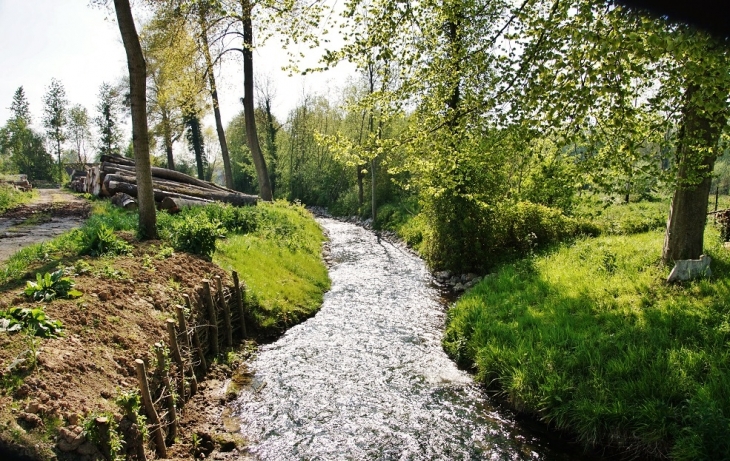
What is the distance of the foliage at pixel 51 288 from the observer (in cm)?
674

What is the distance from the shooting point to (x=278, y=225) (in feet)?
64.2

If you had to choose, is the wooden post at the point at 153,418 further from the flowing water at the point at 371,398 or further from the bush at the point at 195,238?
the bush at the point at 195,238

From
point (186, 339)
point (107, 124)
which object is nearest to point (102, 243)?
point (186, 339)

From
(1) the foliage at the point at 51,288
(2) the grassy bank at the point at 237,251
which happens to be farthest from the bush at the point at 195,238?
(1) the foliage at the point at 51,288

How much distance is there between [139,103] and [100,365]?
7.10 m

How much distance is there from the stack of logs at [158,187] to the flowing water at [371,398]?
851 centimetres

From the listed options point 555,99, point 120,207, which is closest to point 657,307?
point 555,99

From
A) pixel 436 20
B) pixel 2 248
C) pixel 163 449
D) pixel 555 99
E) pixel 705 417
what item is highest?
pixel 436 20

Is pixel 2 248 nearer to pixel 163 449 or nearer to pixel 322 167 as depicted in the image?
pixel 163 449

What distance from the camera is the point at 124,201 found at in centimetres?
1670

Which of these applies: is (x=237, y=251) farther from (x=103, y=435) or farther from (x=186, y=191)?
(x=103, y=435)

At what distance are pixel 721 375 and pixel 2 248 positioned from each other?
51.0ft

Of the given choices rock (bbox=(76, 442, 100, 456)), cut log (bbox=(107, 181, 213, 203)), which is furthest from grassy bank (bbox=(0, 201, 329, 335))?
rock (bbox=(76, 442, 100, 456))

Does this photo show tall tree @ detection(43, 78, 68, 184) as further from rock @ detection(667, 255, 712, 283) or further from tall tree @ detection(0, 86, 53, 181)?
rock @ detection(667, 255, 712, 283)
